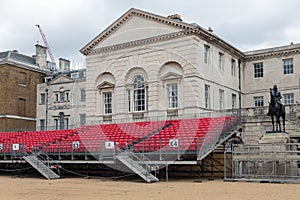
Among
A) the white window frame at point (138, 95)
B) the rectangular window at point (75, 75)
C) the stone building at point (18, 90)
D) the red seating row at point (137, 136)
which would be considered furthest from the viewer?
the rectangular window at point (75, 75)

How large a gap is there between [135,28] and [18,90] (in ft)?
60.7

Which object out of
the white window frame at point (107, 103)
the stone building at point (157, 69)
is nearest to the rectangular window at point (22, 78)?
the stone building at point (157, 69)

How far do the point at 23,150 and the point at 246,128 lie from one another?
46.8 feet

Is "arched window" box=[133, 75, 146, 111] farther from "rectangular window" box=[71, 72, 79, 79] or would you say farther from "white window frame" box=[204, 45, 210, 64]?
"rectangular window" box=[71, 72, 79, 79]

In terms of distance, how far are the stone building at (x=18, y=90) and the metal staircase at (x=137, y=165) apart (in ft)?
79.9

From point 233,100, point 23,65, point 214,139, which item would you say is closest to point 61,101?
point 23,65

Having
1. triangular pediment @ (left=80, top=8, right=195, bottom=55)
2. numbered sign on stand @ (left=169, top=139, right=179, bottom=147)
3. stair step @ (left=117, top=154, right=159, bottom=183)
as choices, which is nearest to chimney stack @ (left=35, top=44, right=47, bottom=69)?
triangular pediment @ (left=80, top=8, right=195, bottom=55)

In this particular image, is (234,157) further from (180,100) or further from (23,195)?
(23,195)

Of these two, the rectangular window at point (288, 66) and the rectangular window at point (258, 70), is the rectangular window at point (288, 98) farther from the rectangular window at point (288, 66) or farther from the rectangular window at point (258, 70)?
the rectangular window at point (258, 70)

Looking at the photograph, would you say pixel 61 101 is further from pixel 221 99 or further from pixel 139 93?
pixel 221 99

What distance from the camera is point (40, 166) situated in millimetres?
25812

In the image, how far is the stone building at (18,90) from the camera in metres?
44.5

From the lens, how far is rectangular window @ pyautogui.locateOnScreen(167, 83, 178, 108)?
101 ft

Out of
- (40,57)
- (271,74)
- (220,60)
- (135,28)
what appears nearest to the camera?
(135,28)
